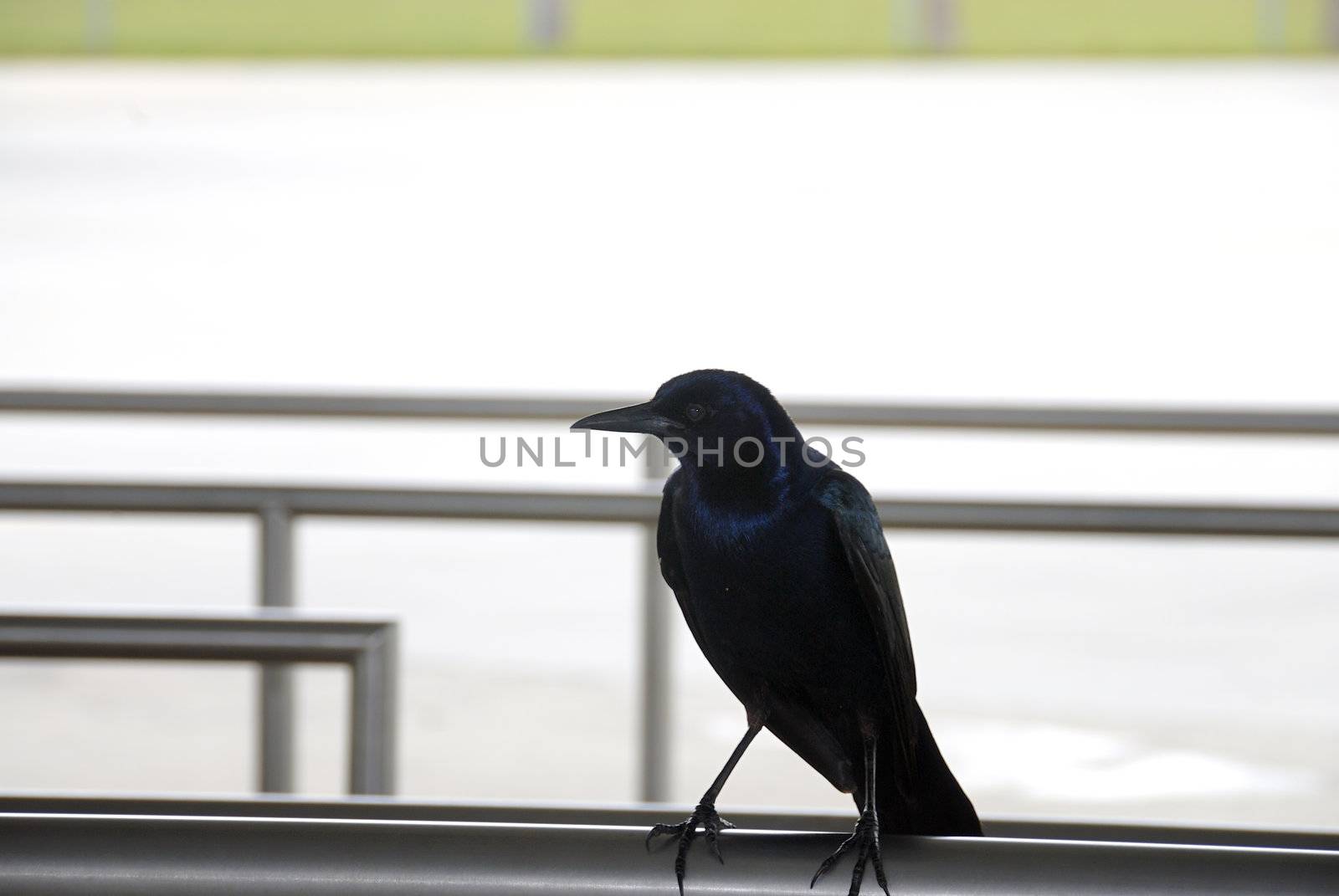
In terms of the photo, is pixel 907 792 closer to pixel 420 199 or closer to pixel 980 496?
pixel 980 496

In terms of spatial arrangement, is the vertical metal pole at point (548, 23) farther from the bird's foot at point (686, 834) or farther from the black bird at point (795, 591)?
the bird's foot at point (686, 834)

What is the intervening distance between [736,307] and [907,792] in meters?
8.71

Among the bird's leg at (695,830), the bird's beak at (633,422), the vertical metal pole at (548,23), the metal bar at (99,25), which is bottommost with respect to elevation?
the bird's leg at (695,830)

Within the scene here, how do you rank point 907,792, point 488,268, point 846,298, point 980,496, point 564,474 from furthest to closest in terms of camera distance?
point 488,268
point 846,298
point 564,474
point 980,496
point 907,792

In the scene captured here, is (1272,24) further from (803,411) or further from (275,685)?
(275,685)

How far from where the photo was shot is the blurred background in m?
2.92

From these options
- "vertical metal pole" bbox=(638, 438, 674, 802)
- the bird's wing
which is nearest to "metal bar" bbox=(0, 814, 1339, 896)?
the bird's wing

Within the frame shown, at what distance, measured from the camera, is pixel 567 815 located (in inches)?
24.6

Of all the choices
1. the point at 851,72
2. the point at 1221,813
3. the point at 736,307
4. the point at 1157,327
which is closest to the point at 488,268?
the point at 736,307

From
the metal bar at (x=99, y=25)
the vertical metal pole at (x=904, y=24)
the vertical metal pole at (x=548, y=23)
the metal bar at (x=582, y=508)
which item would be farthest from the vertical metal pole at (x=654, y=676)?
the metal bar at (x=99, y=25)

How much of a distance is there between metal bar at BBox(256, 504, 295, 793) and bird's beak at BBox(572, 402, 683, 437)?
0.67 meters

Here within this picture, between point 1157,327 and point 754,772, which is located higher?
point 1157,327

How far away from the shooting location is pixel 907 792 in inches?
27.1

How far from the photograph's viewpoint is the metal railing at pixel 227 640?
88cm
